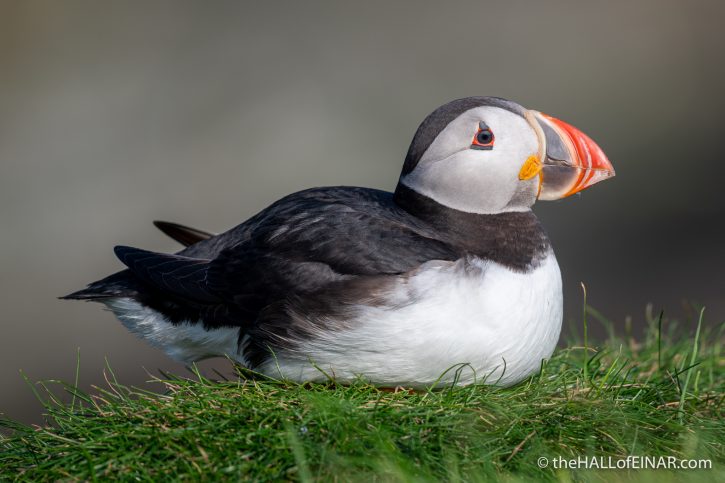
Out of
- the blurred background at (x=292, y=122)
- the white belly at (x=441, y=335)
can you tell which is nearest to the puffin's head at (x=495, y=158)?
the white belly at (x=441, y=335)

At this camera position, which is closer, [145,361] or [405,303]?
[405,303]

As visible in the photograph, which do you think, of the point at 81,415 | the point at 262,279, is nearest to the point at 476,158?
the point at 262,279

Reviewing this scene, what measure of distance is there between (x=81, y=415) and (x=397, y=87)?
8.28 m

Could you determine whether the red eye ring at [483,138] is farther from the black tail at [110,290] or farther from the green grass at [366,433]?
the black tail at [110,290]

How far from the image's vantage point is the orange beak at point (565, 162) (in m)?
4.09

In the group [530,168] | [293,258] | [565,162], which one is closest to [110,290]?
[293,258]

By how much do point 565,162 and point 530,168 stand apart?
0.19 metres

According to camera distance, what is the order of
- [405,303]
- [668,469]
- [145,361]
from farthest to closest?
1. [145,361]
2. [405,303]
3. [668,469]

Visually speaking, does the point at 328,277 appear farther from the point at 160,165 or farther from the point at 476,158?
the point at 160,165

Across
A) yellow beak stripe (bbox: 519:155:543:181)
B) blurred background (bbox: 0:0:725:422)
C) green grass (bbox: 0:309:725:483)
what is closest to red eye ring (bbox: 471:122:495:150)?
yellow beak stripe (bbox: 519:155:543:181)

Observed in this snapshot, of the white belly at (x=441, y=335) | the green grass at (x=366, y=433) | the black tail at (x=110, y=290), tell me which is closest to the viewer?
the green grass at (x=366, y=433)

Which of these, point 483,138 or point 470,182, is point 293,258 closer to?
point 470,182

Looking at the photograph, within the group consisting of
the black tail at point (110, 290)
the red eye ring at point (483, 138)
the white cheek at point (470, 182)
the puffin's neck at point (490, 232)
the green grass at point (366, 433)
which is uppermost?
the red eye ring at point (483, 138)

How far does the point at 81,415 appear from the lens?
3.76 m
